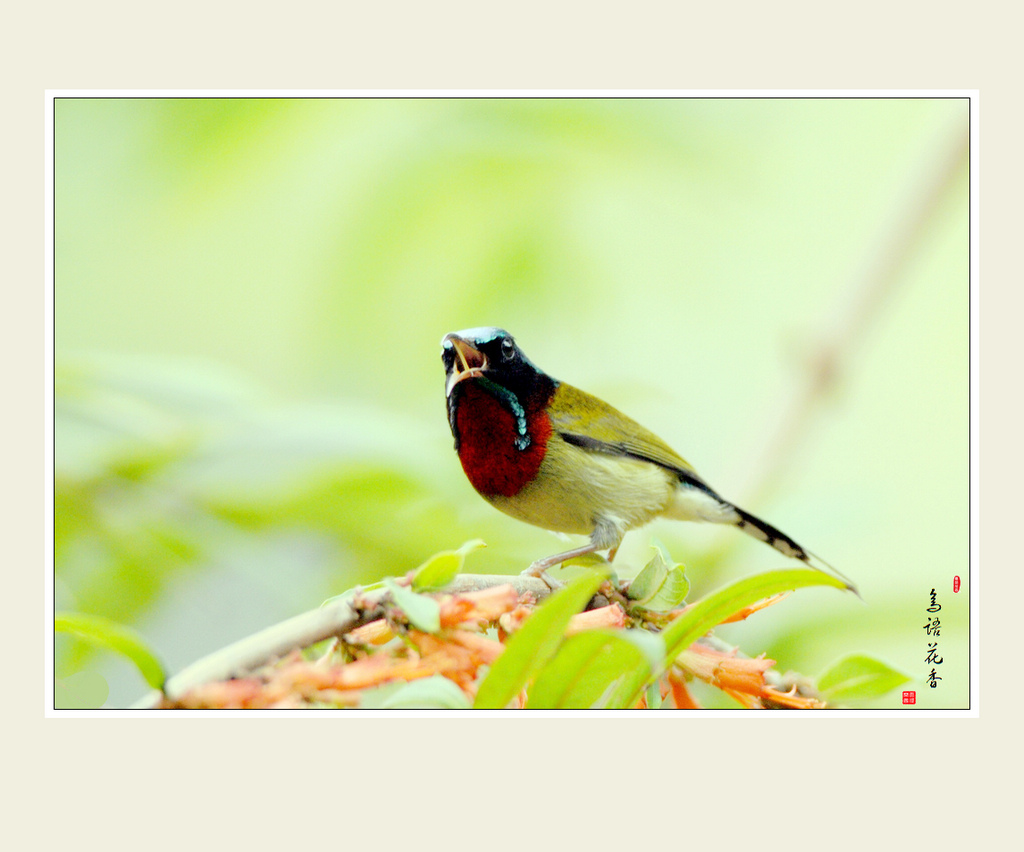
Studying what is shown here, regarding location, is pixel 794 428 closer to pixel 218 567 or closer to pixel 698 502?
pixel 698 502

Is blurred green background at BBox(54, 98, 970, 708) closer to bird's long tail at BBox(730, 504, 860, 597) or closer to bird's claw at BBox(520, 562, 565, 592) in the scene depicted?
bird's long tail at BBox(730, 504, 860, 597)

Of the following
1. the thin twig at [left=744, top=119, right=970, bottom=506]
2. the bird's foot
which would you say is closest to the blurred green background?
the thin twig at [left=744, top=119, right=970, bottom=506]

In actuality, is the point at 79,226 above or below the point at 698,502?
above

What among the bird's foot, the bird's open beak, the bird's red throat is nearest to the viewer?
the bird's foot

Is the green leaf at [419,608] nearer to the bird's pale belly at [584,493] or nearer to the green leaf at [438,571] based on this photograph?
the green leaf at [438,571]

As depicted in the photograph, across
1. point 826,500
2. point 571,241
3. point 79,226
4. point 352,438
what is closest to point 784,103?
point 571,241

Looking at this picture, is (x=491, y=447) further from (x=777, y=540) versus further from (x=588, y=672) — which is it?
(x=588, y=672)

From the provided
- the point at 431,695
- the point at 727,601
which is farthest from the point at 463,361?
the point at 431,695
